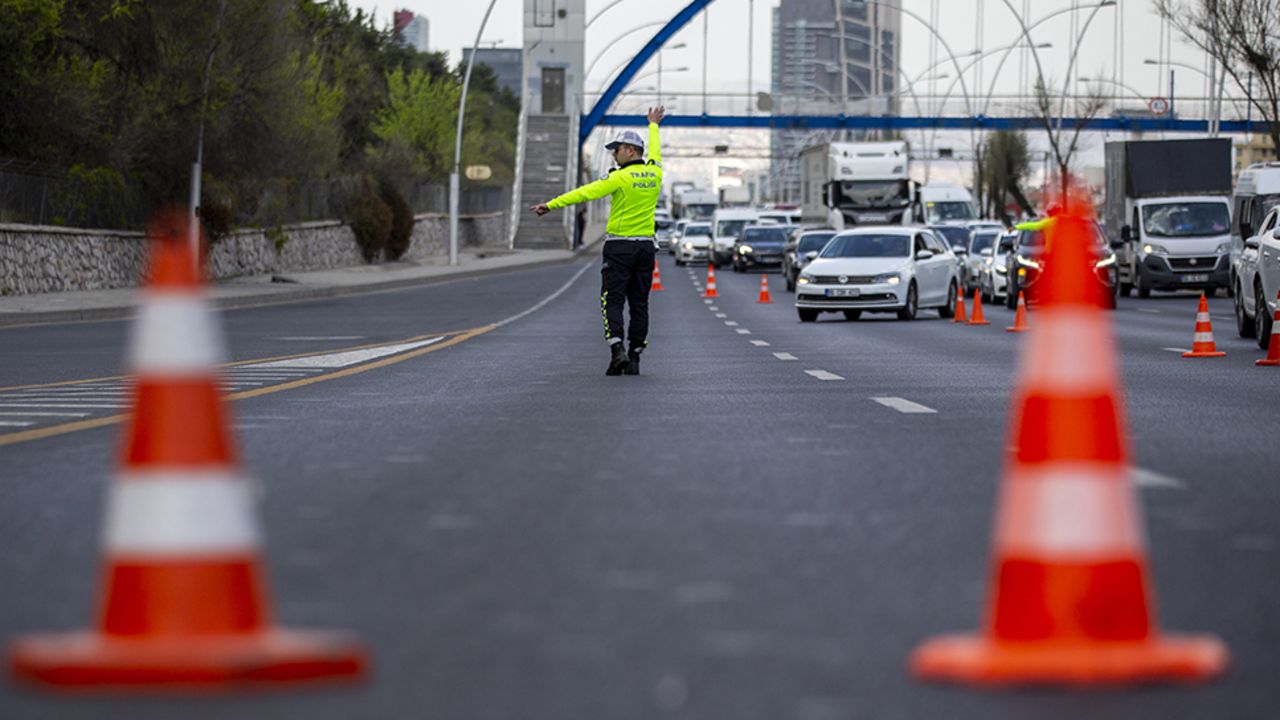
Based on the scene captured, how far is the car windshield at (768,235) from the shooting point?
2682 inches

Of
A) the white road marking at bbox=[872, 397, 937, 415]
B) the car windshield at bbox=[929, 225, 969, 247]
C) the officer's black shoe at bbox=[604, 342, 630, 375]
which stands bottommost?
the white road marking at bbox=[872, 397, 937, 415]

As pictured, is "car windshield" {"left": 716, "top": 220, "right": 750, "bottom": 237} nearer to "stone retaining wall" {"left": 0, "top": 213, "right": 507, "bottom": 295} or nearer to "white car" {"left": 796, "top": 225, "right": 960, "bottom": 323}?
"stone retaining wall" {"left": 0, "top": 213, "right": 507, "bottom": 295}

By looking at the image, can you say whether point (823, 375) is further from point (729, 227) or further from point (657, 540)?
point (729, 227)

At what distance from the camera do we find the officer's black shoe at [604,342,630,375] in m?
17.2

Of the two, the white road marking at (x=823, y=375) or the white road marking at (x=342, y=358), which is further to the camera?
the white road marking at (x=342, y=358)

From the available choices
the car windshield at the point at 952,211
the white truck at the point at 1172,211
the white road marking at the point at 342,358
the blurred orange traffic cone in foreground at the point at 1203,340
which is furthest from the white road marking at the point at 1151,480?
the car windshield at the point at 952,211

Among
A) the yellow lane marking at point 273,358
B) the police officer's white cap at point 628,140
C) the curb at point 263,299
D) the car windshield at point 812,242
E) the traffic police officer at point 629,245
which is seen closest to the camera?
the yellow lane marking at point 273,358

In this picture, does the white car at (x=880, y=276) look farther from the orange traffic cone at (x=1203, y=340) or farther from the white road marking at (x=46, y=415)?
the white road marking at (x=46, y=415)

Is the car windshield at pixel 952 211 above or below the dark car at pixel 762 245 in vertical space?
above

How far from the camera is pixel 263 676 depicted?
4547 millimetres

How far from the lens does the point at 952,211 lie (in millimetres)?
77438

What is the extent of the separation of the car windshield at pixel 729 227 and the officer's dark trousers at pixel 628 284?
5838cm

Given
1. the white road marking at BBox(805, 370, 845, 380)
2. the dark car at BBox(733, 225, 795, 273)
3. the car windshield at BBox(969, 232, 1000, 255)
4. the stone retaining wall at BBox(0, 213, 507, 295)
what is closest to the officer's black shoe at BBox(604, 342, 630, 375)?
the white road marking at BBox(805, 370, 845, 380)

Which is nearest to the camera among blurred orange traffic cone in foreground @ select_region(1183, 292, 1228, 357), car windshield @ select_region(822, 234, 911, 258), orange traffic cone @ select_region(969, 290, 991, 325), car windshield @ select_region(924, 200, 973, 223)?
blurred orange traffic cone in foreground @ select_region(1183, 292, 1228, 357)
